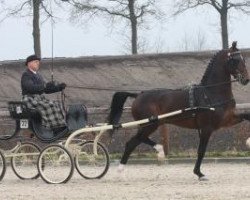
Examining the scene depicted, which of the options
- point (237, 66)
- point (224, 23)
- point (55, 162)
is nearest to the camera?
point (237, 66)

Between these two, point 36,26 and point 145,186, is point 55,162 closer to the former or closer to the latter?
point 145,186

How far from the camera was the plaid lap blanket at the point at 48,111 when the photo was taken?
507 inches

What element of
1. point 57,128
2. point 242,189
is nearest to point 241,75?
point 242,189

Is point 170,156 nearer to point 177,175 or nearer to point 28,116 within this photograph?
point 177,175

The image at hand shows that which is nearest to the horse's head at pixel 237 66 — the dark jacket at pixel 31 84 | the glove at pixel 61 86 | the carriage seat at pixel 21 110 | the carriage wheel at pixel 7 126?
the glove at pixel 61 86

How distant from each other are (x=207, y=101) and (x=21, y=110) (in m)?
3.23

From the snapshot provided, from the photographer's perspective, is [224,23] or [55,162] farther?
[224,23]

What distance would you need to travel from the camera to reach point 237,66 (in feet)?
41.0

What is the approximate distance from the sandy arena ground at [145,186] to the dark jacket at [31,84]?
5.25 ft

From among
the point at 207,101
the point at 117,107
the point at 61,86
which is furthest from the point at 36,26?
the point at 207,101

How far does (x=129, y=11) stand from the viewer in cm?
3556

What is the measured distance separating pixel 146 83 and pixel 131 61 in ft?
7.65

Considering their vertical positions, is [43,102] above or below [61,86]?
below

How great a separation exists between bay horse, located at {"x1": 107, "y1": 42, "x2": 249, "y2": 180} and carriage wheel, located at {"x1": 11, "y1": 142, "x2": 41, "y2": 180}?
5.84 feet
